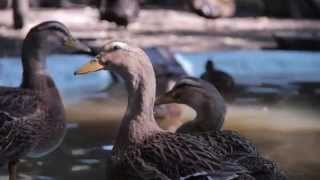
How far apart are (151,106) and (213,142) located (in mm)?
439

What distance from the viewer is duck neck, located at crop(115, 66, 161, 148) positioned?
5.01 metres

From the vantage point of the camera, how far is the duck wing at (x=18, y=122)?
586 centimetres

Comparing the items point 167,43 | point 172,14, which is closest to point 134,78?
point 167,43

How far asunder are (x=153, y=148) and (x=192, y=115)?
484 cm

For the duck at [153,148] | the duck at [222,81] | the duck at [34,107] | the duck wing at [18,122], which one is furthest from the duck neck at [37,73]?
the duck at [222,81]

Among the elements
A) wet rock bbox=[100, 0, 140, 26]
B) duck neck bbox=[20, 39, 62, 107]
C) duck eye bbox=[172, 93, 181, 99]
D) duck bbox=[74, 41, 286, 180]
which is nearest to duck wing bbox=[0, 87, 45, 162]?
duck neck bbox=[20, 39, 62, 107]

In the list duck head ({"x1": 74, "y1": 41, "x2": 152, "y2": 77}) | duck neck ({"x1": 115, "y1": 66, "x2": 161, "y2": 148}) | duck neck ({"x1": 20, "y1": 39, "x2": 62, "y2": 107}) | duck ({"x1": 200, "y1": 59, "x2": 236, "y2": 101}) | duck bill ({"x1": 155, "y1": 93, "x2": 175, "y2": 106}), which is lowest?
duck ({"x1": 200, "y1": 59, "x2": 236, "y2": 101})

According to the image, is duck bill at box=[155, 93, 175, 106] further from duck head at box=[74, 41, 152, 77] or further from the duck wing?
duck head at box=[74, 41, 152, 77]

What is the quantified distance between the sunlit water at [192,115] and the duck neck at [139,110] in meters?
2.03

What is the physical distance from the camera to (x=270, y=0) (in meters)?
20.1

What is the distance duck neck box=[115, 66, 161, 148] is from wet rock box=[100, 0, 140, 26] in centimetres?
971

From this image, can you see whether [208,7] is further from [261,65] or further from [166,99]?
[166,99]

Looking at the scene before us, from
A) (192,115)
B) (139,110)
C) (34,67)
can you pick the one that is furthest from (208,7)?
(139,110)

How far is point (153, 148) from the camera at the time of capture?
15.7ft
